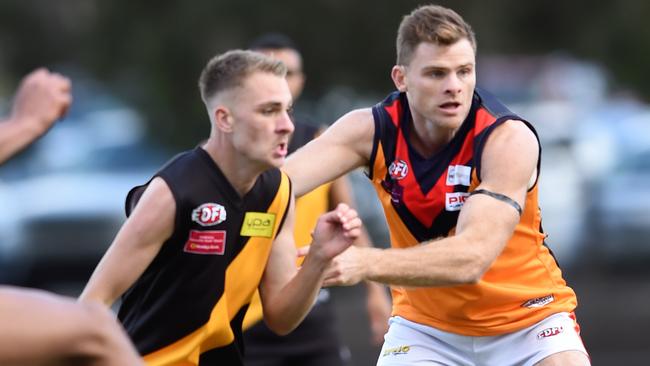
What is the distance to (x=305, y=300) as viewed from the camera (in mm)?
5887

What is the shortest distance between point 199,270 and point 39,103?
1613 mm

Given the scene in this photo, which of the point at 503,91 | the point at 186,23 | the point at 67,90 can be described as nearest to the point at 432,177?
the point at 67,90

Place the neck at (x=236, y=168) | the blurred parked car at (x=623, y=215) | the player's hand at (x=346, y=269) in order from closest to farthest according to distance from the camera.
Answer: the player's hand at (x=346, y=269) → the neck at (x=236, y=168) → the blurred parked car at (x=623, y=215)

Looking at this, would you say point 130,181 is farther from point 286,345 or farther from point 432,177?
point 432,177

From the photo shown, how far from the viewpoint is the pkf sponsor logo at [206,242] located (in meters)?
5.89

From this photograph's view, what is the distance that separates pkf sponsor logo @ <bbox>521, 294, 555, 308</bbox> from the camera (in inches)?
250

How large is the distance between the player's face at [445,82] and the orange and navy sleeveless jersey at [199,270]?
0.87 meters

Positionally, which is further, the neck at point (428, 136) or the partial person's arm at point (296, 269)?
the neck at point (428, 136)

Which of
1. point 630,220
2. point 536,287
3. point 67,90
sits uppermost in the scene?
point 67,90

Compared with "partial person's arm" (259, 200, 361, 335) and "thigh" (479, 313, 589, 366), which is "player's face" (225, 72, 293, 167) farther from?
"thigh" (479, 313, 589, 366)

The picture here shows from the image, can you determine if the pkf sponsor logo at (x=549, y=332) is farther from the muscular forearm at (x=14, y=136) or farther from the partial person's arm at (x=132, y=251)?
the muscular forearm at (x=14, y=136)

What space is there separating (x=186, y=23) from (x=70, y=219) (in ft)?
12.5

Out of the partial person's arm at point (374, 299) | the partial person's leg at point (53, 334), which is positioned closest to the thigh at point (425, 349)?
the partial person's arm at point (374, 299)

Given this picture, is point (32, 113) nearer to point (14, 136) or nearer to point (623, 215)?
point (14, 136)
